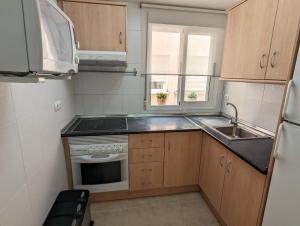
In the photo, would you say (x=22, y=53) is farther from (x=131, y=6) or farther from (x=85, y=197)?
(x=131, y=6)

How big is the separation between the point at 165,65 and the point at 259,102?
124cm

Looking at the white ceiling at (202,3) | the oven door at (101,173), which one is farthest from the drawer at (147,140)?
the white ceiling at (202,3)

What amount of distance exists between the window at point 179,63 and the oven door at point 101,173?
0.97m

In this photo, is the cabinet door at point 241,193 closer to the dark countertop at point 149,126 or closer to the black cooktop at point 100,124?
the dark countertop at point 149,126

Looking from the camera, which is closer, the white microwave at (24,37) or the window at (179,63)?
the white microwave at (24,37)

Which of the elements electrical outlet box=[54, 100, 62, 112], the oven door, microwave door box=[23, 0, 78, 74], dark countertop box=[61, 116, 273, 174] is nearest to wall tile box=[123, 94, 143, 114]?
dark countertop box=[61, 116, 273, 174]

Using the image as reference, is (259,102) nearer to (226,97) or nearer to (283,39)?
(226,97)

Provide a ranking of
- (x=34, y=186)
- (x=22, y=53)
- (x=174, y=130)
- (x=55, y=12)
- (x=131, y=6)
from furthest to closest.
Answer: (x=131, y=6), (x=174, y=130), (x=34, y=186), (x=55, y=12), (x=22, y=53)

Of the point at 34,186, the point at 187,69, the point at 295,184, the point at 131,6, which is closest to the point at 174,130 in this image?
the point at 187,69

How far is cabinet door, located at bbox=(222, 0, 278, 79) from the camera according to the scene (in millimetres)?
1393

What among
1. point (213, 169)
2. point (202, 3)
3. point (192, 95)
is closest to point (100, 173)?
point (213, 169)

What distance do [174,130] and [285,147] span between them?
1.08m

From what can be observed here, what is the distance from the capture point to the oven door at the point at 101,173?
6.18 feet

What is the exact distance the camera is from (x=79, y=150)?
6.02 ft
